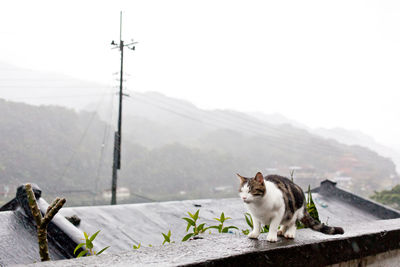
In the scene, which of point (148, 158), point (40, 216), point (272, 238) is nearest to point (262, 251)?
point (272, 238)

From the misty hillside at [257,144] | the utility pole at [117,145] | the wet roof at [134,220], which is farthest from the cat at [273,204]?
the misty hillside at [257,144]

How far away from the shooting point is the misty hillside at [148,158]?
49.7 m

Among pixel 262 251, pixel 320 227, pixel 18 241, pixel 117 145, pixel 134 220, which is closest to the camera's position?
pixel 262 251

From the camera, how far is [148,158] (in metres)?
70.3

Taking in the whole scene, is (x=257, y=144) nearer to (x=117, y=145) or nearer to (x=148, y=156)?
(x=148, y=156)

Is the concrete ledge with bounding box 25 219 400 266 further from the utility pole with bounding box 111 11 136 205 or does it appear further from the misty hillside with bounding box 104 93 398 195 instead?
the misty hillside with bounding box 104 93 398 195

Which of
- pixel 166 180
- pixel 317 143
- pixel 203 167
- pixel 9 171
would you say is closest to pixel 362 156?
pixel 317 143

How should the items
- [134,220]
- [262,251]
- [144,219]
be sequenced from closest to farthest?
1. [262,251]
2. [134,220]
3. [144,219]

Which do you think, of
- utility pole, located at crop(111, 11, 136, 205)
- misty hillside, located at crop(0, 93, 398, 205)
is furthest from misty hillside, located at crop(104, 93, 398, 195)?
utility pole, located at crop(111, 11, 136, 205)

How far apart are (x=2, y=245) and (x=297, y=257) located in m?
2.73

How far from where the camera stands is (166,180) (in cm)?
6731

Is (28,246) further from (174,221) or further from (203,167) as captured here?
(203,167)

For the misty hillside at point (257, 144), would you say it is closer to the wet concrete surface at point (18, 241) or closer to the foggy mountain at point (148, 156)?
the foggy mountain at point (148, 156)

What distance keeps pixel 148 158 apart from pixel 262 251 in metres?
69.3
